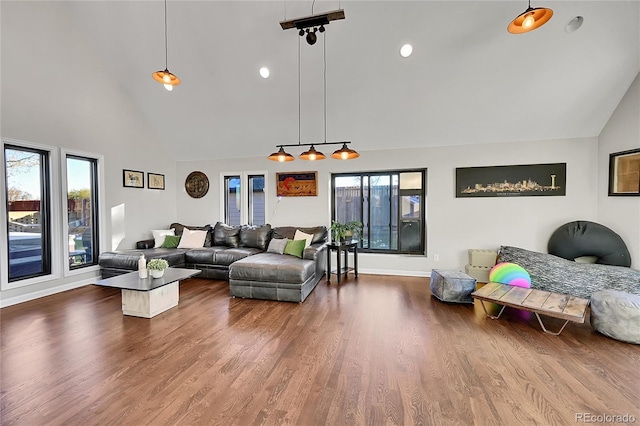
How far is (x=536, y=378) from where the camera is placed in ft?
6.97

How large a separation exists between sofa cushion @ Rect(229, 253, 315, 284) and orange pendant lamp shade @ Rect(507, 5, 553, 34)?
3.45 meters

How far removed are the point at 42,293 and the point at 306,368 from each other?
434 cm

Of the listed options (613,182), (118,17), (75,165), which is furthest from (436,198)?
(75,165)

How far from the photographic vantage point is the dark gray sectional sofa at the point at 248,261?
382 centimetres

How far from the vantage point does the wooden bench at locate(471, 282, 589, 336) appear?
273 centimetres

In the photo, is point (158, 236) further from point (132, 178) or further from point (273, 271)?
point (273, 271)

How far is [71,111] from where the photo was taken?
167 inches

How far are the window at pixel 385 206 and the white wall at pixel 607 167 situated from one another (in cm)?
261

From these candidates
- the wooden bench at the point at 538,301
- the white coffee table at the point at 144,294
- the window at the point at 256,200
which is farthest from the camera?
the window at the point at 256,200

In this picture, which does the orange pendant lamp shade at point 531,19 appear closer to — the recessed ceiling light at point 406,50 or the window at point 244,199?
the recessed ceiling light at point 406,50

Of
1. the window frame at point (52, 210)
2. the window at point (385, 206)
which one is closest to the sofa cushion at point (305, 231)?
the window at point (385, 206)

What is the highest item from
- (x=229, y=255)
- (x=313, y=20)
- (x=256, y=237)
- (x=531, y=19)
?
(x=313, y=20)

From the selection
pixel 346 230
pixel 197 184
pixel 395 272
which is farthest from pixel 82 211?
pixel 395 272

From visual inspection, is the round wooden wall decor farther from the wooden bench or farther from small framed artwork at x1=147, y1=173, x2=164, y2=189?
the wooden bench
